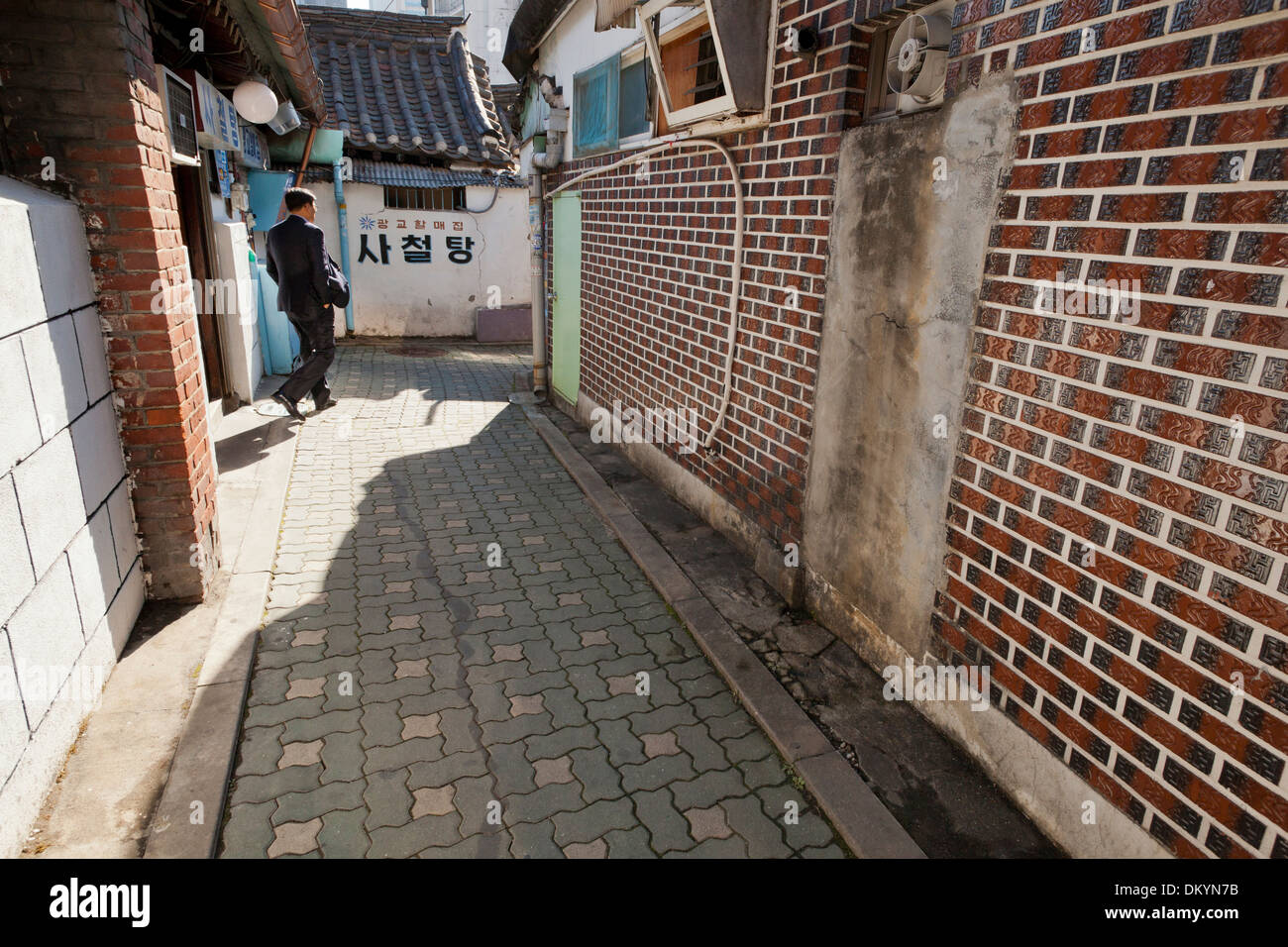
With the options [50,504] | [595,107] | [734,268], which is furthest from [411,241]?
[50,504]

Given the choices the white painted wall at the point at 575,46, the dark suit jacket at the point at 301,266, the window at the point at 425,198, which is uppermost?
the white painted wall at the point at 575,46

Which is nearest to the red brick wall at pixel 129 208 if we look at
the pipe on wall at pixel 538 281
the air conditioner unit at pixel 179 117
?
the air conditioner unit at pixel 179 117

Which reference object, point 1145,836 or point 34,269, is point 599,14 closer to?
point 34,269

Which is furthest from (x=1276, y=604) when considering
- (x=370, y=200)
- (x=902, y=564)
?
(x=370, y=200)

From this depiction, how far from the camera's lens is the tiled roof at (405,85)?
13039 millimetres

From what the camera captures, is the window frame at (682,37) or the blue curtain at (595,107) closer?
the window frame at (682,37)

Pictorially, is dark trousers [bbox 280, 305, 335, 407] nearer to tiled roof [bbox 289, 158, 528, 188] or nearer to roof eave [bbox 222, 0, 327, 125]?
roof eave [bbox 222, 0, 327, 125]

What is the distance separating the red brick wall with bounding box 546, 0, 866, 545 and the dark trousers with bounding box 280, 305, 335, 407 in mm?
3232

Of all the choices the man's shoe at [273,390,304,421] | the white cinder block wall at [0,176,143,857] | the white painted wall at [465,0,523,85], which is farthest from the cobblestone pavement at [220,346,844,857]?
the white painted wall at [465,0,523,85]

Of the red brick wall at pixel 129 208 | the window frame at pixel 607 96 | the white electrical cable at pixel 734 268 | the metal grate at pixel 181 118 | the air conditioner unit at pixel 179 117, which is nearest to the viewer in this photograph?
the red brick wall at pixel 129 208

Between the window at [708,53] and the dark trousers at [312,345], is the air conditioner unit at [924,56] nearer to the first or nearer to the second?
the window at [708,53]

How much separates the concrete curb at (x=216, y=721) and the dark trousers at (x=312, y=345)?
310 cm

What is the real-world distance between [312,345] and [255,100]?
244cm

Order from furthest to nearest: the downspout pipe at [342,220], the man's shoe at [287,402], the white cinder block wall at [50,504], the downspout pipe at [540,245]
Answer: the downspout pipe at [342,220]
the downspout pipe at [540,245]
the man's shoe at [287,402]
the white cinder block wall at [50,504]
